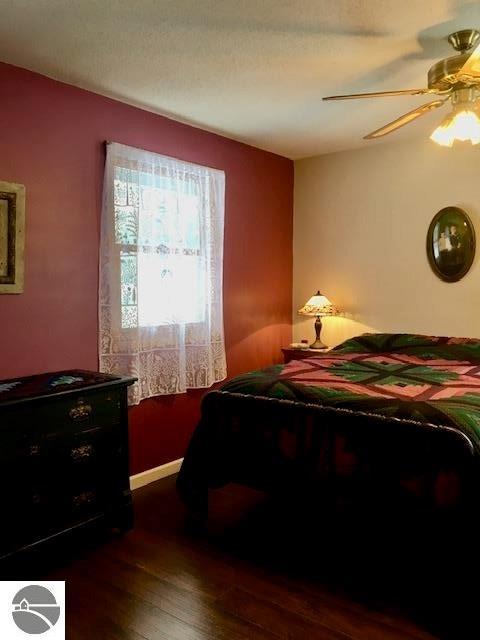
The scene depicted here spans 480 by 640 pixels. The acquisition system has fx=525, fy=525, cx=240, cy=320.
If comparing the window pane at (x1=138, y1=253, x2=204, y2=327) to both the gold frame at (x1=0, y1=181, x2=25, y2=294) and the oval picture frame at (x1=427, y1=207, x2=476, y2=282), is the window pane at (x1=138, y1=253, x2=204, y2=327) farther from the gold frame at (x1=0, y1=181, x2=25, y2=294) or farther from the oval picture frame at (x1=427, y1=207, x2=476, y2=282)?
the oval picture frame at (x1=427, y1=207, x2=476, y2=282)

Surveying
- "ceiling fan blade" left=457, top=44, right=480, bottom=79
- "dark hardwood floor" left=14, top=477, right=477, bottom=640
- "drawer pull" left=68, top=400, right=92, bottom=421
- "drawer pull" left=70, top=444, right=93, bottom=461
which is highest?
"ceiling fan blade" left=457, top=44, right=480, bottom=79

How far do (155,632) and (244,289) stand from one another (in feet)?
8.95

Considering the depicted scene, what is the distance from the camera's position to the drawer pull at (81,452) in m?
2.49

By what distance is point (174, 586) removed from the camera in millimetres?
2232

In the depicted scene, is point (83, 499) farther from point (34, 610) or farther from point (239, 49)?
point (239, 49)

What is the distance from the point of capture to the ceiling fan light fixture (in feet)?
7.73

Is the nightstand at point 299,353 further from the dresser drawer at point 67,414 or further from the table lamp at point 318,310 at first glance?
the dresser drawer at point 67,414

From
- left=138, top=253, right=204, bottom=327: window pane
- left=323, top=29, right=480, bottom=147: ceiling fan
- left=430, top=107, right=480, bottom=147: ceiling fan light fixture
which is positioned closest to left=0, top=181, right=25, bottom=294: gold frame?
left=138, top=253, right=204, bottom=327: window pane

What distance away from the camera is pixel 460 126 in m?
2.40

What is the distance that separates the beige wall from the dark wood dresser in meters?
2.40

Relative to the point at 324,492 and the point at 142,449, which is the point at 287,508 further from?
the point at 142,449

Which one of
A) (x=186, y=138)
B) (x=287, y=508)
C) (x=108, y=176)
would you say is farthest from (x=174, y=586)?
(x=186, y=138)
